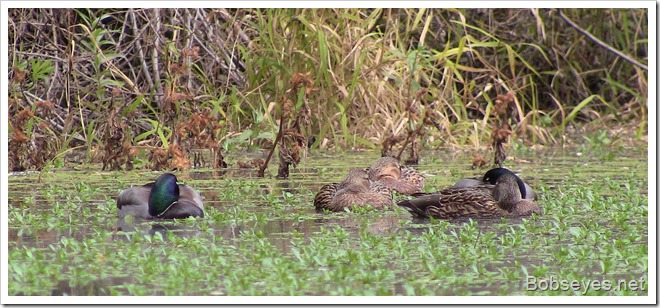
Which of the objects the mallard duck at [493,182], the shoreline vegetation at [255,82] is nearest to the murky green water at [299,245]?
the mallard duck at [493,182]

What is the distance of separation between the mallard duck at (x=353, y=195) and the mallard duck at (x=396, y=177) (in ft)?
2.42

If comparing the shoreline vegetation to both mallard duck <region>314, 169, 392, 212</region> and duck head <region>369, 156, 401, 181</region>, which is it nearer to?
duck head <region>369, 156, 401, 181</region>

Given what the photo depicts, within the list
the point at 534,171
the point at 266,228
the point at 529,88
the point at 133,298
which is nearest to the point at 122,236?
the point at 266,228

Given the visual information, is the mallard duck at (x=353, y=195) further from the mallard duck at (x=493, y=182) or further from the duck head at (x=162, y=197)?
the duck head at (x=162, y=197)

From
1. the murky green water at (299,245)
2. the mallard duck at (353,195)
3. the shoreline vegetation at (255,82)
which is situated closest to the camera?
the murky green water at (299,245)

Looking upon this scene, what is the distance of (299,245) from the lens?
22.6ft

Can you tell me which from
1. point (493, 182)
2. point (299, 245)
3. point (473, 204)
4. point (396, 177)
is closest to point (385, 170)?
point (396, 177)

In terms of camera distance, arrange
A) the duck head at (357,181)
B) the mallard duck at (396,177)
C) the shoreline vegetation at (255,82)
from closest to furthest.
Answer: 1. the duck head at (357,181)
2. the mallard duck at (396,177)
3. the shoreline vegetation at (255,82)

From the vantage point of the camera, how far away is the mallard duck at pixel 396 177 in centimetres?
970

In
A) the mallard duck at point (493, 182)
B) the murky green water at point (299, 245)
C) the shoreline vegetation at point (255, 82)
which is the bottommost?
the murky green water at point (299, 245)

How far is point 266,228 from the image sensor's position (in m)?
7.64

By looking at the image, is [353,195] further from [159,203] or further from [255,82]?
[255,82]

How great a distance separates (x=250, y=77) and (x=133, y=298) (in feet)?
24.9

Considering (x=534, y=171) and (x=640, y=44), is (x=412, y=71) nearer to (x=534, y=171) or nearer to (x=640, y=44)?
(x=534, y=171)
